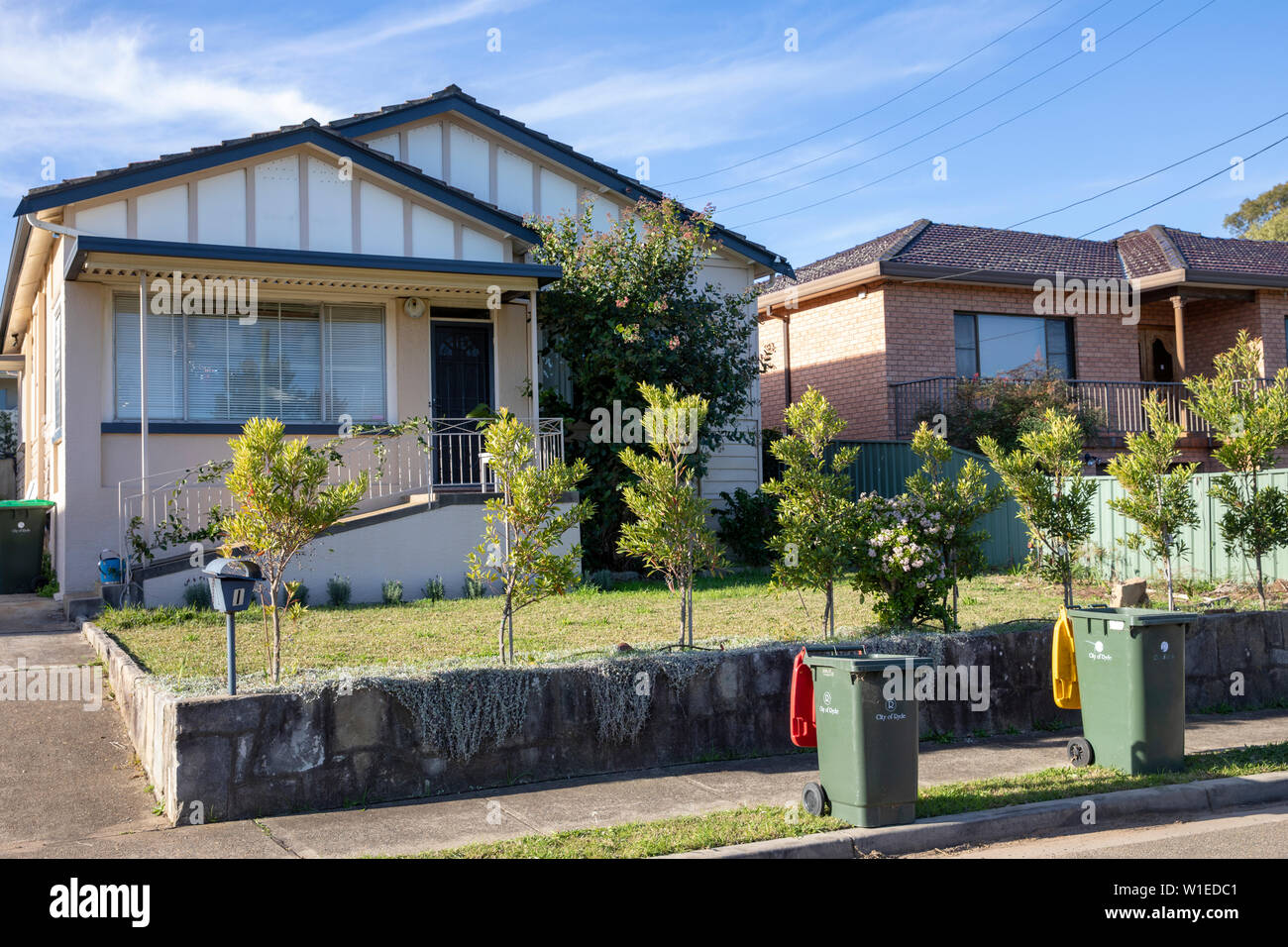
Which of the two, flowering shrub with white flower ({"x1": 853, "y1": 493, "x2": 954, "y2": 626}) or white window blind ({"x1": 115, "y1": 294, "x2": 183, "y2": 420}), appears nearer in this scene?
flowering shrub with white flower ({"x1": 853, "y1": 493, "x2": 954, "y2": 626})

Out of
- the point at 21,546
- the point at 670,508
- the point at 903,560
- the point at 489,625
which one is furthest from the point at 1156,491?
the point at 21,546

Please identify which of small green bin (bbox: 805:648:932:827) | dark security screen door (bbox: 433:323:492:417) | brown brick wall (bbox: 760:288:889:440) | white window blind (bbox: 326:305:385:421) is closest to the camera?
small green bin (bbox: 805:648:932:827)

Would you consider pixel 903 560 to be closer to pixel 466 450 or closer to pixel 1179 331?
pixel 466 450

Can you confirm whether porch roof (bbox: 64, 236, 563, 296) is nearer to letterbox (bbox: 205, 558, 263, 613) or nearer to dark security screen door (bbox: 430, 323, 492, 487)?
dark security screen door (bbox: 430, 323, 492, 487)

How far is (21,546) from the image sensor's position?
1378cm

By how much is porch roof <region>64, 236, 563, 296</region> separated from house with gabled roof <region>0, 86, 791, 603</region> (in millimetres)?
24

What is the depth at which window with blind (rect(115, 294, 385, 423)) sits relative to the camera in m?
13.1

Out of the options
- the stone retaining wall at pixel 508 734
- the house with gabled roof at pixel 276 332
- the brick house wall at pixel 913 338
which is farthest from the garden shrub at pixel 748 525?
the stone retaining wall at pixel 508 734

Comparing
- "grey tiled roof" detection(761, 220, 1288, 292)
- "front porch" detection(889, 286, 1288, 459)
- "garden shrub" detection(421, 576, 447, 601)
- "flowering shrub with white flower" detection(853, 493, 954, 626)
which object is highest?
"grey tiled roof" detection(761, 220, 1288, 292)

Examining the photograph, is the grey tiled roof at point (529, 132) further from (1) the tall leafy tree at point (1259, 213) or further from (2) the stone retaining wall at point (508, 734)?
(1) the tall leafy tree at point (1259, 213)

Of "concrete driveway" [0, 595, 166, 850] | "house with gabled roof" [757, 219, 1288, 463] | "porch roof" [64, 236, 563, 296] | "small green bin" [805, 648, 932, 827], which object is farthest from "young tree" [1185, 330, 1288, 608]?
"concrete driveway" [0, 595, 166, 850]

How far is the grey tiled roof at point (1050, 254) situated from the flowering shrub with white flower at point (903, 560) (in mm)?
11730

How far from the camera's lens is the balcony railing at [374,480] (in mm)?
12227

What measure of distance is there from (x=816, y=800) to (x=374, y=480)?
8.55 meters
